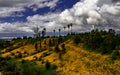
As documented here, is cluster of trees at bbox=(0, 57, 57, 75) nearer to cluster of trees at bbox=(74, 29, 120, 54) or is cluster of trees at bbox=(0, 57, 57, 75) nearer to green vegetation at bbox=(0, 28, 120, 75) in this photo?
green vegetation at bbox=(0, 28, 120, 75)

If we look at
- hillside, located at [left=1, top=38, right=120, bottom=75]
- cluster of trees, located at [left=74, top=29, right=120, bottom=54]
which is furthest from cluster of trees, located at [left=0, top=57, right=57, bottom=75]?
→ cluster of trees, located at [left=74, top=29, right=120, bottom=54]

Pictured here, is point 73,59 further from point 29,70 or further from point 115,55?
point 29,70

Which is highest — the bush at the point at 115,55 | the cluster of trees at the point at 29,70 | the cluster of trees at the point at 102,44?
the cluster of trees at the point at 102,44

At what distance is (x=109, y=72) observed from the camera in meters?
142

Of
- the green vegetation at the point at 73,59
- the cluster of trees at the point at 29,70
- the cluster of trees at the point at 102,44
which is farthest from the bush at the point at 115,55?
the cluster of trees at the point at 29,70

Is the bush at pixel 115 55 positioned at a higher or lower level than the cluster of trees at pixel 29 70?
higher

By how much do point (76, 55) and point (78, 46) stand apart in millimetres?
24530

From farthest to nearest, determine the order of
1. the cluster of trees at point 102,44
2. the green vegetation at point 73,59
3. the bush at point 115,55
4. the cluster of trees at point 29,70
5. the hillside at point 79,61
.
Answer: the cluster of trees at point 102,44, the bush at point 115,55, the green vegetation at point 73,59, the hillside at point 79,61, the cluster of trees at point 29,70

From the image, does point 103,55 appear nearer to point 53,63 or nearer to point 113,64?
point 113,64

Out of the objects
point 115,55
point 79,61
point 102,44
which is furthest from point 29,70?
point 102,44

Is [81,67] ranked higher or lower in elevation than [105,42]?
lower

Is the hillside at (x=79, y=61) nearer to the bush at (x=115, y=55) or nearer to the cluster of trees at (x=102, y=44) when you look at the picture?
the bush at (x=115, y=55)

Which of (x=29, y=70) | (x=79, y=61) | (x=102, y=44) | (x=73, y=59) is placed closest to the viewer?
(x=29, y=70)

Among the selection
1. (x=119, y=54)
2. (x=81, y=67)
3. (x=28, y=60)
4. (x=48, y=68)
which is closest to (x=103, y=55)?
(x=119, y=54)
